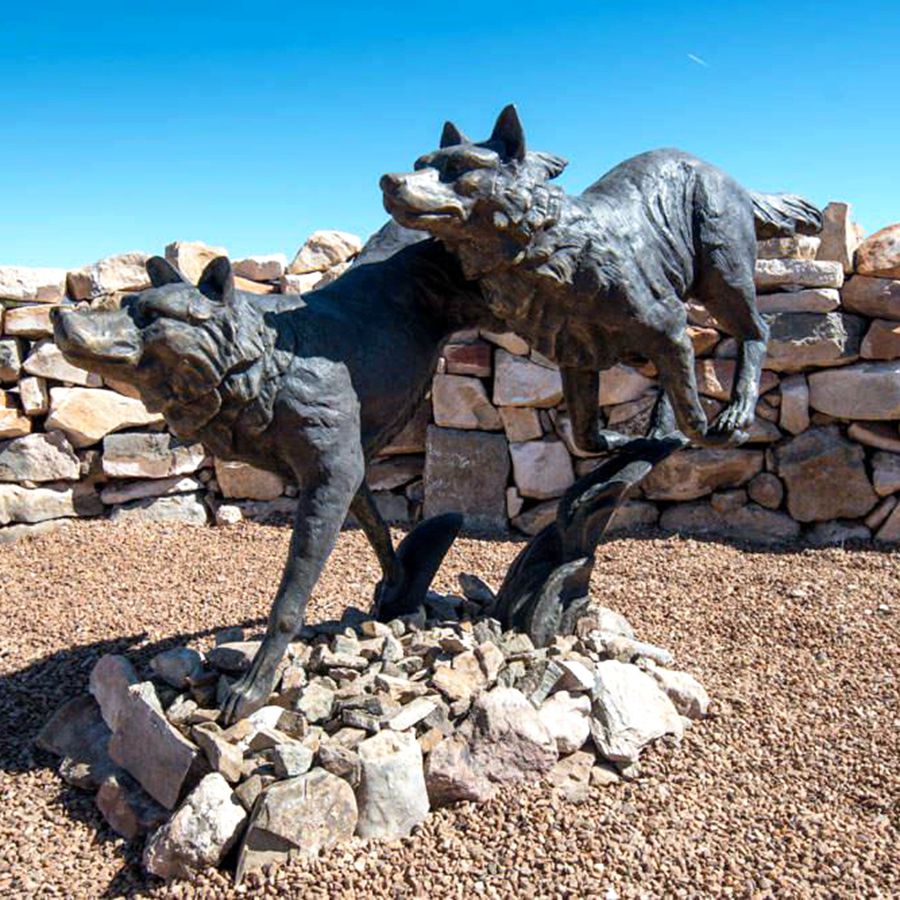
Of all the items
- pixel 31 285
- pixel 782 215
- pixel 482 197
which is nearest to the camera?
pixel 482 197

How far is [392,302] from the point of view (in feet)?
9.29

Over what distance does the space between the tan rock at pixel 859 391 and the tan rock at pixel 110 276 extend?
486cm

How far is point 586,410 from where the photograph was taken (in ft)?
10.7

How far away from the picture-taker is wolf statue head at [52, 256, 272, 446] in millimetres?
2285

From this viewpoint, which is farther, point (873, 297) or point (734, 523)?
point (734, 523)

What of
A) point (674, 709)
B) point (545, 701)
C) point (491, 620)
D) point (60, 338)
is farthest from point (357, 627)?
point (60, 338)

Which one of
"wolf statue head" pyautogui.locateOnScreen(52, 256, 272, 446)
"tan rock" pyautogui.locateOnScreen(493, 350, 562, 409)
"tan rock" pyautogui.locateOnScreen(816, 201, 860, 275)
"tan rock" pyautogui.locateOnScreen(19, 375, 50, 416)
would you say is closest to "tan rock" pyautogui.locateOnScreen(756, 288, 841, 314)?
"tan rock" pyautogui.locateOnScreen(816, 201, 860, 275)

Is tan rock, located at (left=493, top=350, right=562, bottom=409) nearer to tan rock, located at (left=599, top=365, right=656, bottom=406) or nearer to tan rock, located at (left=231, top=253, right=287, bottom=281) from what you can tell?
tan rock, located at (left=599, top=365, right=656, bottom=406)

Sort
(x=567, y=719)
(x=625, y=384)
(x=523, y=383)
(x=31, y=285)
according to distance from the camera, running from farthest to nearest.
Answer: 1. (x=31, y=285)
2. (x=523, y=383)
3. (x=625, y=384)
4. (x=567, y=719)

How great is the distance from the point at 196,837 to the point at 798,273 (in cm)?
485

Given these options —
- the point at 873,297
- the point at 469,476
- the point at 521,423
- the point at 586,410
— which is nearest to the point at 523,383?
the point at 521,423

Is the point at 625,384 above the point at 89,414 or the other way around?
above

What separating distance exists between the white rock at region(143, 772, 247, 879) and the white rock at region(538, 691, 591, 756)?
1.02 m

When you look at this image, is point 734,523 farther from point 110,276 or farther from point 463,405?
point 110,276
